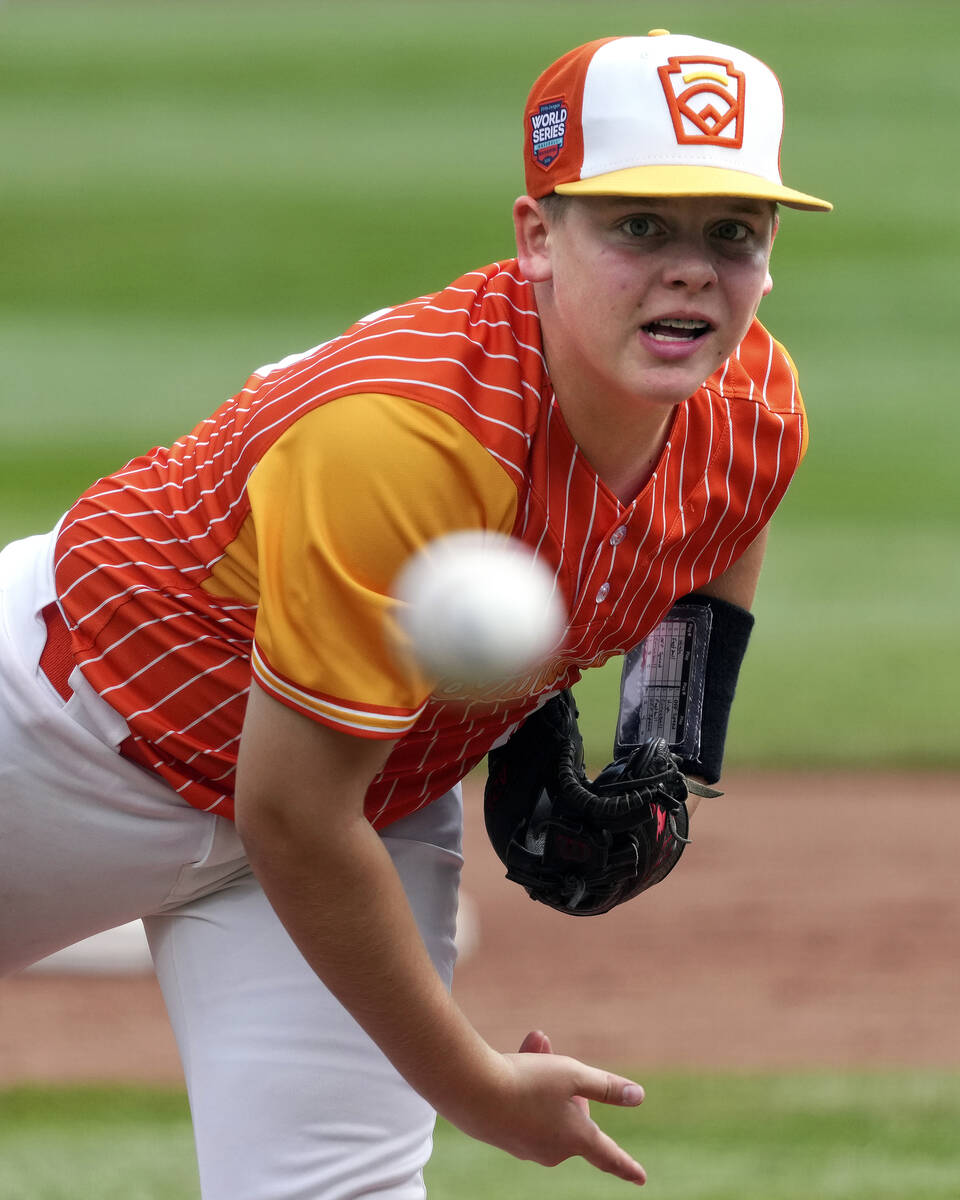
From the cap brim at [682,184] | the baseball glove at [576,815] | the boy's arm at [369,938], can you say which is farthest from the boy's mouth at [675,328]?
the baseball glove at [576,815]

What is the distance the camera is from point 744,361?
92.5 inches

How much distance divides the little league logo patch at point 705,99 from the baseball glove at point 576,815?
964 mm

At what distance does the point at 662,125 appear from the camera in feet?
6.09

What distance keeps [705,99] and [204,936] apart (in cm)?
125

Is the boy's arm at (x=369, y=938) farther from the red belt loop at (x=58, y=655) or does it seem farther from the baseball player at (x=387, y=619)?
the red belt loop at (x=58, y=655)

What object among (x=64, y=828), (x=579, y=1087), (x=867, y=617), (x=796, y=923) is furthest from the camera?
(x=867, y=617)

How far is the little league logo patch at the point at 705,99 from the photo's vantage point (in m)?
1.86

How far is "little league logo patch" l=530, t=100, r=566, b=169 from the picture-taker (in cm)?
193

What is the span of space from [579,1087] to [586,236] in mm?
983

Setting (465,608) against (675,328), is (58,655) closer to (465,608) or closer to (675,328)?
(465,608)

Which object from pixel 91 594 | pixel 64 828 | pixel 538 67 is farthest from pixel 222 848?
pixel 538 67

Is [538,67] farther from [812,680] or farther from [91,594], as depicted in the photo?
[91,594]

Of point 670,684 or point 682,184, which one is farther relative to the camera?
point 670,684

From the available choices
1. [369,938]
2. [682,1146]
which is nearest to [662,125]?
[369,938]
